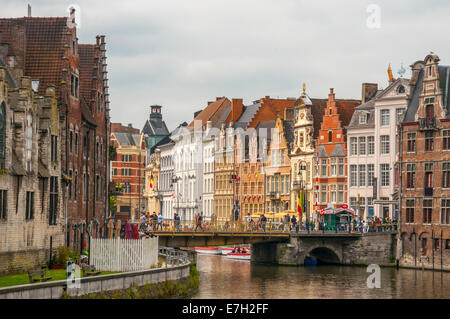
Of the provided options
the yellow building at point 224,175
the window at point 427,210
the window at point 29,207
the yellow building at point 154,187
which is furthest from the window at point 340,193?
the yellow building at point 154,187

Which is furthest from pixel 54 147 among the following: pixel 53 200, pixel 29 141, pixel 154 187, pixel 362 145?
pixel 154 187

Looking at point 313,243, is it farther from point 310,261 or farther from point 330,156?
point 330,156

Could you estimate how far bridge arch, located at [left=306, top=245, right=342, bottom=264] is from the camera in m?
82.1

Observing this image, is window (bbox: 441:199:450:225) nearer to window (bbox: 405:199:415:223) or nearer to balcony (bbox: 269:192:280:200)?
window (bbox: 405:199:415:223)

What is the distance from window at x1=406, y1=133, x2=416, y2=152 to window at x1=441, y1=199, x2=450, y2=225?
503cm

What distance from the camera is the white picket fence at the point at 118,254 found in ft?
159

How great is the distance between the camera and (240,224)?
81062 mm

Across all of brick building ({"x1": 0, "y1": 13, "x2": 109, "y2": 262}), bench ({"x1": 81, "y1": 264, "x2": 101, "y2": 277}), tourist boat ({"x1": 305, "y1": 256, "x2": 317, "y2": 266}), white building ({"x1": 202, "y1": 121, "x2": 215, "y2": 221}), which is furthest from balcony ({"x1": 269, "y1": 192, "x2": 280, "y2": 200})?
bench ({"x1": 81, "y1": 264, "x2": 101, "y2": 277})

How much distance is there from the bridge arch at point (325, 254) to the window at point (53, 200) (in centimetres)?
3187

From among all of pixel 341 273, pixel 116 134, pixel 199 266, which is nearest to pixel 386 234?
pixel 341 273

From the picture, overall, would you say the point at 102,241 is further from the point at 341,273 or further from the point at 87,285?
the point at 341,273

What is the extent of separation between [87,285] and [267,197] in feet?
227

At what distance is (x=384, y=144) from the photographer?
89750mm

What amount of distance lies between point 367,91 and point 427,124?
20.2 meters
